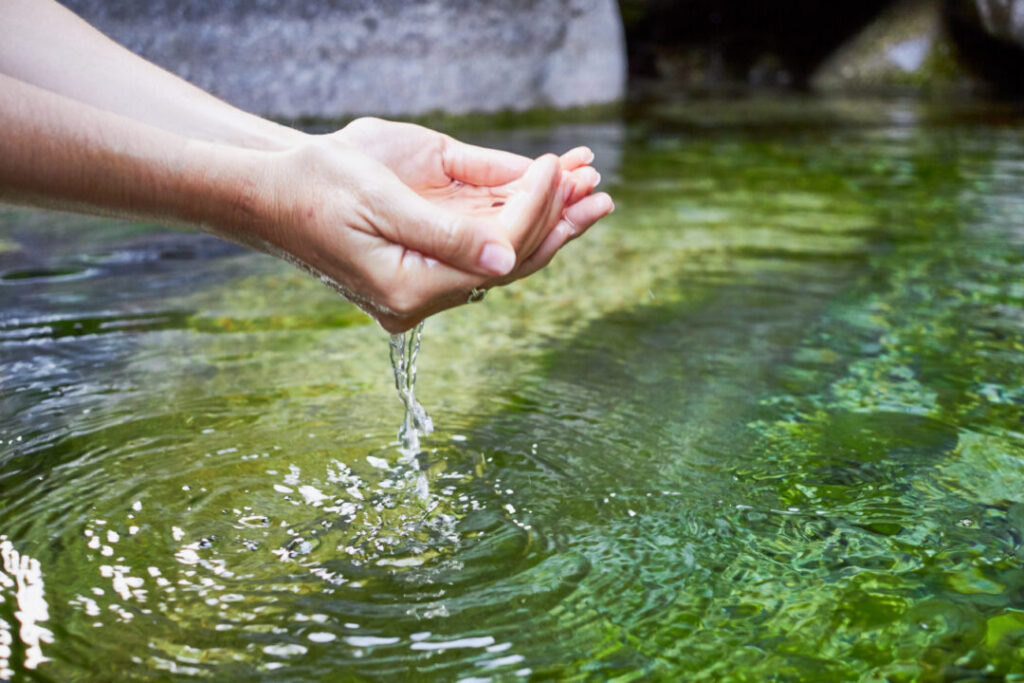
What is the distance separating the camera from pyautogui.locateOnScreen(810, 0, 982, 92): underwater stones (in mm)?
11289

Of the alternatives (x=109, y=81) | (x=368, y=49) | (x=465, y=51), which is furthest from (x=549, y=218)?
(x=465, y=51)

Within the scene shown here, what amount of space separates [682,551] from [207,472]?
100 centimetres

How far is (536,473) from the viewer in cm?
211

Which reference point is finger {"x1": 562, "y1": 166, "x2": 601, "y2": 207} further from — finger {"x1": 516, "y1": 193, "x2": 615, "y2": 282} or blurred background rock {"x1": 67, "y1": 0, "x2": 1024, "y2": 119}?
blurred background rock {"x1": 67, "y1": 0, "x2": 1024, "y2": 119}

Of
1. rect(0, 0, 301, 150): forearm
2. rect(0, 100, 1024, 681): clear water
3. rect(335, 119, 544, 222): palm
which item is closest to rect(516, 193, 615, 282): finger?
rect(335, 119, 544, 222): palm

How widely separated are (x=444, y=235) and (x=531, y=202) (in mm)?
259

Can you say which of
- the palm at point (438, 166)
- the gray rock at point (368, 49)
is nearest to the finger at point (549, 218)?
the palm at point (438, 166)

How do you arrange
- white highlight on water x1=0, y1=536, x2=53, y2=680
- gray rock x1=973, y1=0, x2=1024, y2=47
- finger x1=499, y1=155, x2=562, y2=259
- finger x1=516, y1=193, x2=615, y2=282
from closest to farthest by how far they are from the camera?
white highlight on water x1=0, y1=536, x2=53, y2=680
finger x1=499, y1=155, x2=562, y2=259
finger x1=516, y1=193, x2=615, y2=282
gray rock x1=973, y1=0, x2=1024, y2=47

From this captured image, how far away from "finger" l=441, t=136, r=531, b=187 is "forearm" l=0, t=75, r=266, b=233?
0.66 metres

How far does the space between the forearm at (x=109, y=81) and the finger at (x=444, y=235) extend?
1.28ft

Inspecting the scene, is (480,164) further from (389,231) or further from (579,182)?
(389,231)

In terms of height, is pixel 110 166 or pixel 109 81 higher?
pixel 109 81

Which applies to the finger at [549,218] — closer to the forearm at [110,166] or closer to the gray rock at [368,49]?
the forearm at [110,166]

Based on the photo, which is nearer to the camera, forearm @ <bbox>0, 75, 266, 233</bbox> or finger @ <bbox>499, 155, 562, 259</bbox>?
forearm @ <bbox>0, 75, 266, 233</bbox>
